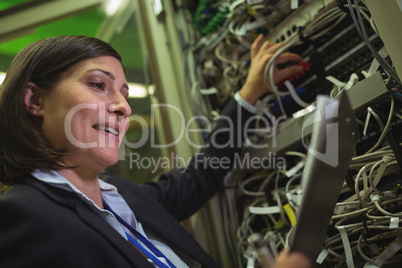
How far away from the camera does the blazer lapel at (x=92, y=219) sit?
742mm

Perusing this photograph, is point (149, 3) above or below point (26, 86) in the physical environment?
above

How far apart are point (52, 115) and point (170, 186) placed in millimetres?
493

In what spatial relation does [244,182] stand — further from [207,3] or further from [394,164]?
[207,3]

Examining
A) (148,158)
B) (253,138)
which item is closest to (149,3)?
(148,158)

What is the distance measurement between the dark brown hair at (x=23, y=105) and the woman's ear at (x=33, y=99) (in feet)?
0.04

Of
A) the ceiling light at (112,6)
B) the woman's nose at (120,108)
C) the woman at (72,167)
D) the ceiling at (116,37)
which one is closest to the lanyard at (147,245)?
the woman at (72,167)

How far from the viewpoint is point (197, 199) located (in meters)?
1.18

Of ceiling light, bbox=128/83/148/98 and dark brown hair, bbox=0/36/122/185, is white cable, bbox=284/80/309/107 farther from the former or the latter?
ceiling light, bbox=128/83/148/98

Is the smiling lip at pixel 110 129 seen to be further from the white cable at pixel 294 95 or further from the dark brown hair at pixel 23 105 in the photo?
the white cable at pixel 294 95

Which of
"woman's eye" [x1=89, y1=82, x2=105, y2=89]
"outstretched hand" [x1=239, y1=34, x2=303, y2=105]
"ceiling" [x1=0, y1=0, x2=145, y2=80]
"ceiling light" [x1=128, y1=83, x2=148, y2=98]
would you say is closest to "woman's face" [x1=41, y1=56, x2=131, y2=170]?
"woman's eye" [x1=89, y1=82, x2=105, y2=89]

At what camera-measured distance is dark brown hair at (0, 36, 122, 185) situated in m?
0.83

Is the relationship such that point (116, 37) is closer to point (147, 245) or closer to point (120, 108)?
point (120, 108)

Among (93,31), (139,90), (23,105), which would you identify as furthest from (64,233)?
(93,31)

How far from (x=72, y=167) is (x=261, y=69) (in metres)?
0.61
